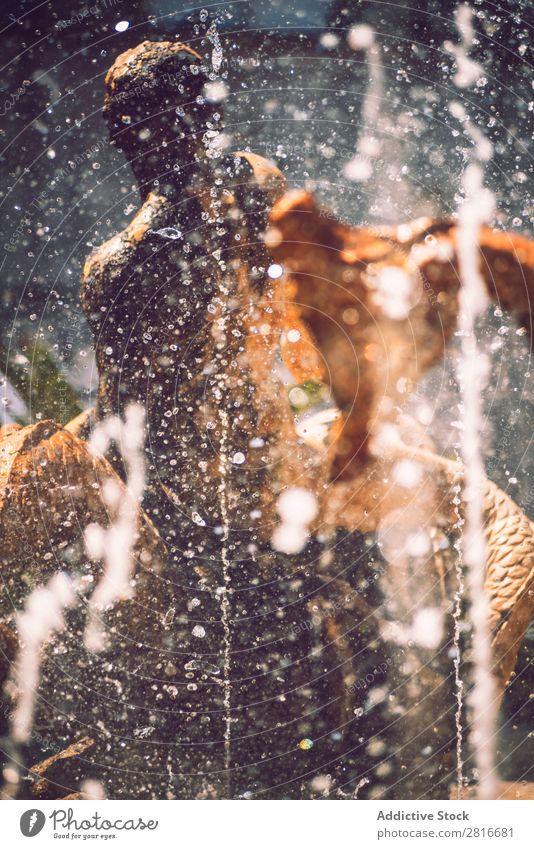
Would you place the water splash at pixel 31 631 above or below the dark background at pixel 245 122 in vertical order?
below

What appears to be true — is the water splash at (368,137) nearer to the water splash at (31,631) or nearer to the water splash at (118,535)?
the water splash at (118,535)

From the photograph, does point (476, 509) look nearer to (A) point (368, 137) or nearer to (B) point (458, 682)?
(B) point (458, 682)

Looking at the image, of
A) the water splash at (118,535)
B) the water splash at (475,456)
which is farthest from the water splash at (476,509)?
the water splash at (118,535)
